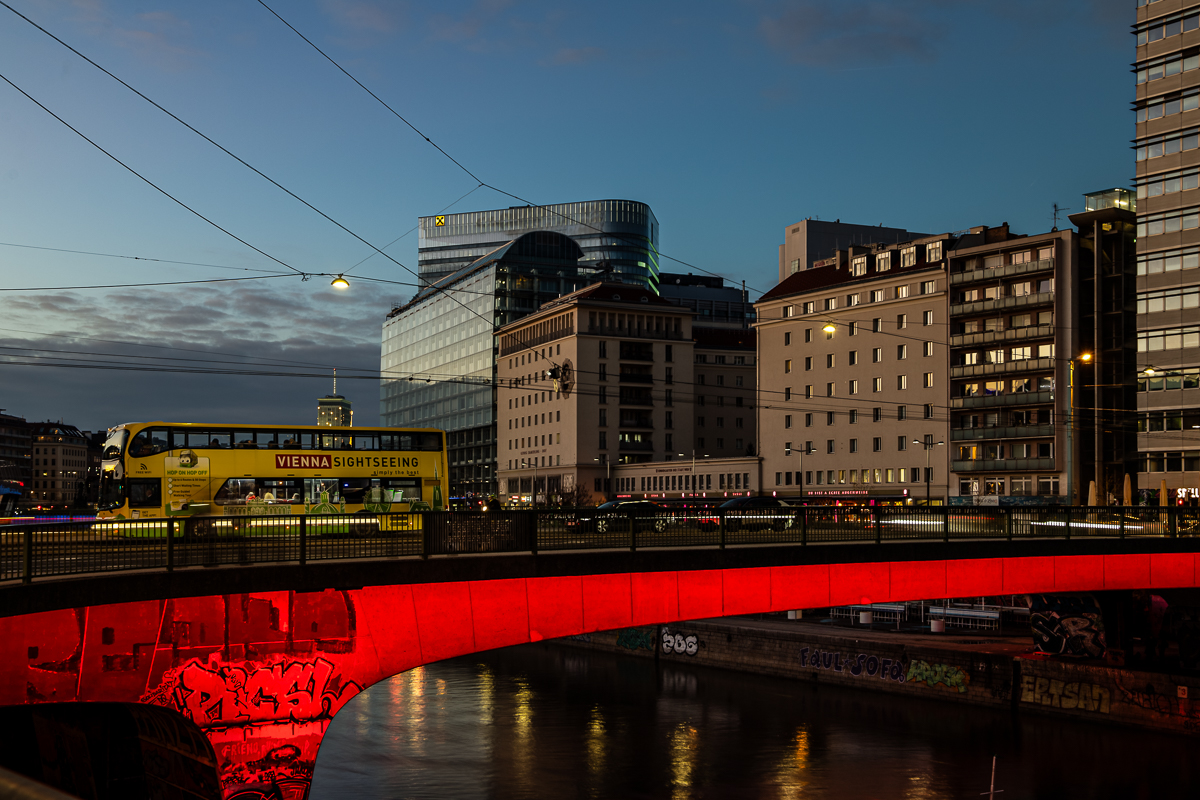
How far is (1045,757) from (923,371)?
60590mm

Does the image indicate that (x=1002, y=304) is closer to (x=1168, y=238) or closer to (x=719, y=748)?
(x=1168, y=238)

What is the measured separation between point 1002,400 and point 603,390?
173ft

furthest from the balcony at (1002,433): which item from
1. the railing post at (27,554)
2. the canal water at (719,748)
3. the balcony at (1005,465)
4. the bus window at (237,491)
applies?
the railing post at (27,554)

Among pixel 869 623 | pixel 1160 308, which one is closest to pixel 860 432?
pixel 1160 308

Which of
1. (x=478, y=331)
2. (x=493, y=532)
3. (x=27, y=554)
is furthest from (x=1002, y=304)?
(x=27, y=554)

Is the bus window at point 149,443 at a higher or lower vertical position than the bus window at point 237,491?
higher

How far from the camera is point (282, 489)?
43875 mm

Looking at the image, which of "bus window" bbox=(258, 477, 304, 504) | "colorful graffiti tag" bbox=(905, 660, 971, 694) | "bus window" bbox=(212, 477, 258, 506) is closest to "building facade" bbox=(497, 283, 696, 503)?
"colorful graffiti tag" bbox=(905, 660, 971, 694)

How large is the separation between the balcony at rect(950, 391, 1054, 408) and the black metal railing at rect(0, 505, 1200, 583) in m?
58.1

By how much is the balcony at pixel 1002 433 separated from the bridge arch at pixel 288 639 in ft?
232

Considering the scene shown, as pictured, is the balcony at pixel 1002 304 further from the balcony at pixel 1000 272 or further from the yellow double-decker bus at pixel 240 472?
the yellow double-decker bus at pixel 240 472

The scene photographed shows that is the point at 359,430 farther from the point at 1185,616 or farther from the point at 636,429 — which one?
the point at 636,429

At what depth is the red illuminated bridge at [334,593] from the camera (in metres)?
18.6

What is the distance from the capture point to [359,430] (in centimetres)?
4656
